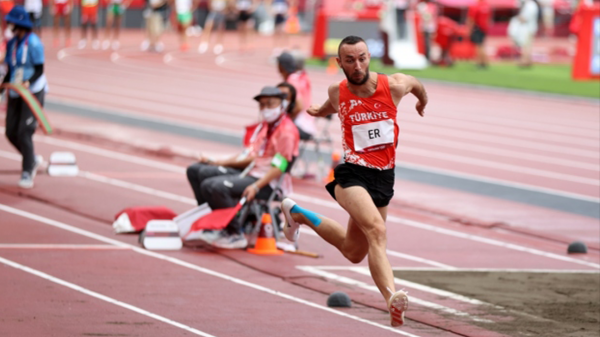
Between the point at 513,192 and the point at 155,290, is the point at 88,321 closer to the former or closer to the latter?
the point at 155,290

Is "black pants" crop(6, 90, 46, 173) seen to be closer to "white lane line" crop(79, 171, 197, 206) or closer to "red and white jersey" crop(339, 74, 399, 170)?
"white lane line" crop(79, 171, 197, 206)

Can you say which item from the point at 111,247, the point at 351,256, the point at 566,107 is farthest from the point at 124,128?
the point at 351,256

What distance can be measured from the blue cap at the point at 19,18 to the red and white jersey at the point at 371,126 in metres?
6.26

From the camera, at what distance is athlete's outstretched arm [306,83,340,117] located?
24.3ft

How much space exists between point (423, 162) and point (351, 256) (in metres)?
9.58

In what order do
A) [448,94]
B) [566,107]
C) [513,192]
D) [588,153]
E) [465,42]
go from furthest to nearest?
[465,42] → [448,94] → [566,107] → [588,153] → [513,192]

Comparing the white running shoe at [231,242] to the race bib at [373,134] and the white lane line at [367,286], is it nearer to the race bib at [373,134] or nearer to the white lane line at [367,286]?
the white lane line at [367,286]

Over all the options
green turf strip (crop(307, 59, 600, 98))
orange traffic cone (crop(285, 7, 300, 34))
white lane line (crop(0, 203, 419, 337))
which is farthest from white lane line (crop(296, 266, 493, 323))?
orange traffic cone (crop(285, 7, 300, 34))

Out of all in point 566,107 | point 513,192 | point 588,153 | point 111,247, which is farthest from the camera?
point 566,107

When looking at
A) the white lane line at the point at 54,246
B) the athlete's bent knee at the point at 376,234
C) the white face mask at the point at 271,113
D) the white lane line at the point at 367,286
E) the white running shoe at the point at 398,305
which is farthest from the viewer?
the white face mask at the point at 271,113

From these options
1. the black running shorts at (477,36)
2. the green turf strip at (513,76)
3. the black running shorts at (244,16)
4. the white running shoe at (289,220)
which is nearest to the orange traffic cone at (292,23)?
the black running shorts at (244,16)

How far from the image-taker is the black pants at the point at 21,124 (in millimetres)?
12703

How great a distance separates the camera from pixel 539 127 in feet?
69.6

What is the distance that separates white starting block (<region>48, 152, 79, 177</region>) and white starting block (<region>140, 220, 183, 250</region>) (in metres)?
4.12
